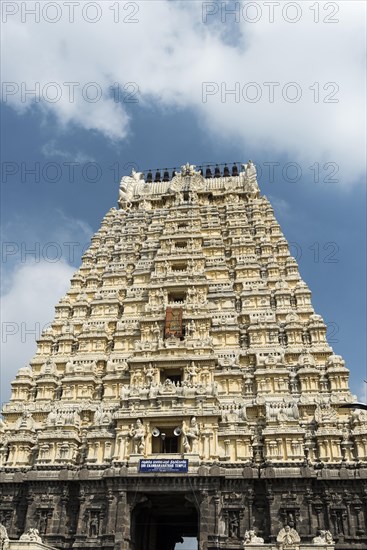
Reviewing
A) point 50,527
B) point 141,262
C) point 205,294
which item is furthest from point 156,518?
point 141,262

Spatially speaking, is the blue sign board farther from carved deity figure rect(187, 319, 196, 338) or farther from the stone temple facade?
carved deity figure rect(187, 319, 196, 338)

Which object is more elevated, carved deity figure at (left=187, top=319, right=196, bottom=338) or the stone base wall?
carved deity figure at (left=187, top=319, right=196, bottom=338)

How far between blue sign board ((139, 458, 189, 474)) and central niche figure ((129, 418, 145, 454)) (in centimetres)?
125

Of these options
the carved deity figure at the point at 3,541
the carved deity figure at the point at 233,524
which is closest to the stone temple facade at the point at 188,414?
the carved deity figure at the point at 233,524

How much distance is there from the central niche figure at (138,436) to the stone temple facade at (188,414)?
87mm

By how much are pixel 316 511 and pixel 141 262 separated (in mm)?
26259

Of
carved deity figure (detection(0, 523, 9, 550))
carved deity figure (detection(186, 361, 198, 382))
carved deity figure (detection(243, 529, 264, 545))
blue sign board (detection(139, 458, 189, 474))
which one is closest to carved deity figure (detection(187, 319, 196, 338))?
carved deity figure (detection(186, 361, 198, 382))

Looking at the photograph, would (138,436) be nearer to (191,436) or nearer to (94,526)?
(191,436)

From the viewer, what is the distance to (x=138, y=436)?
102 feet

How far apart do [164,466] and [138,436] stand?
275cm

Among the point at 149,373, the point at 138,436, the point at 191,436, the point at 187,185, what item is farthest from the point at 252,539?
the point at 187,185

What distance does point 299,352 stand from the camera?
37.2 meters

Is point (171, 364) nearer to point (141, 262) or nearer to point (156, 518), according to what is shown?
Result: point (156, 518)

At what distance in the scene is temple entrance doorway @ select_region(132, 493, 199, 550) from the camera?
31484 millimetres
